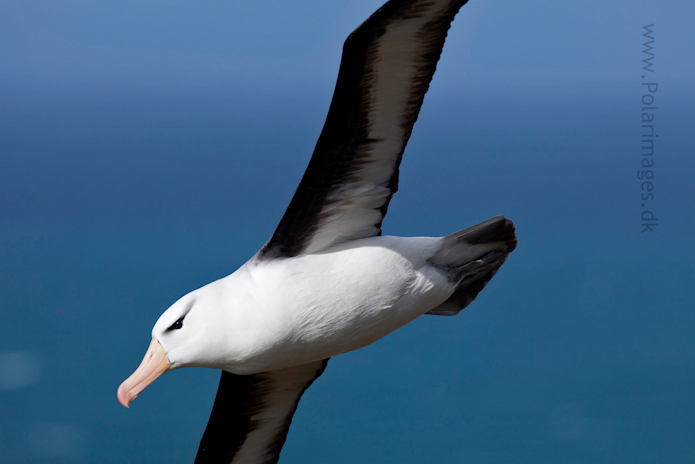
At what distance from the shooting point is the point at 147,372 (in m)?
2.74

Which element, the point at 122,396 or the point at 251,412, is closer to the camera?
the point at 122,396

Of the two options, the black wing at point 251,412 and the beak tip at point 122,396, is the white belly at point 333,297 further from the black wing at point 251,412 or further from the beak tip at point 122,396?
the black wing at point 251,412

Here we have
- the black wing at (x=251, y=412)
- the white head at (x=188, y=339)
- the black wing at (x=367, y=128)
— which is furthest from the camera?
the black wing at (x=251, y=412)

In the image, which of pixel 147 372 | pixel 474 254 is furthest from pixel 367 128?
pixel 147 372

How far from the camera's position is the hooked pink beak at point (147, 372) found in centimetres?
273

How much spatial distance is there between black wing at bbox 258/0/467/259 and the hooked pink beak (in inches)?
18.2

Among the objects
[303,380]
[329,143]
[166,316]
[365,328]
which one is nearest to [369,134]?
[329,143]

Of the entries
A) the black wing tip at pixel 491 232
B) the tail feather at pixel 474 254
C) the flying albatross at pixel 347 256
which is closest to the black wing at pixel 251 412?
the flying albatross at pixel 347 256

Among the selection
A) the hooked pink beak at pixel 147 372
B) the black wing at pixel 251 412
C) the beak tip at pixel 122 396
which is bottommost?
the black wing at pixel 251 412

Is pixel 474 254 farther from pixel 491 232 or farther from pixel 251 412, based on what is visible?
pixel 251 412

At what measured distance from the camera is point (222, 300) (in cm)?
273

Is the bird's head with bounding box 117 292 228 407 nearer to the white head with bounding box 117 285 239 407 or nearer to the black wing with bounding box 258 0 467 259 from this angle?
the white head with bounding box 117 285 239 407

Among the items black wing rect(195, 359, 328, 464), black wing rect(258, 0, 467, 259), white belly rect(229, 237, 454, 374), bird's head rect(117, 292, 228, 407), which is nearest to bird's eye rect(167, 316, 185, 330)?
bird's head rect(117, 292, 228, 407)

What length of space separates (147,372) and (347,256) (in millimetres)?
775
